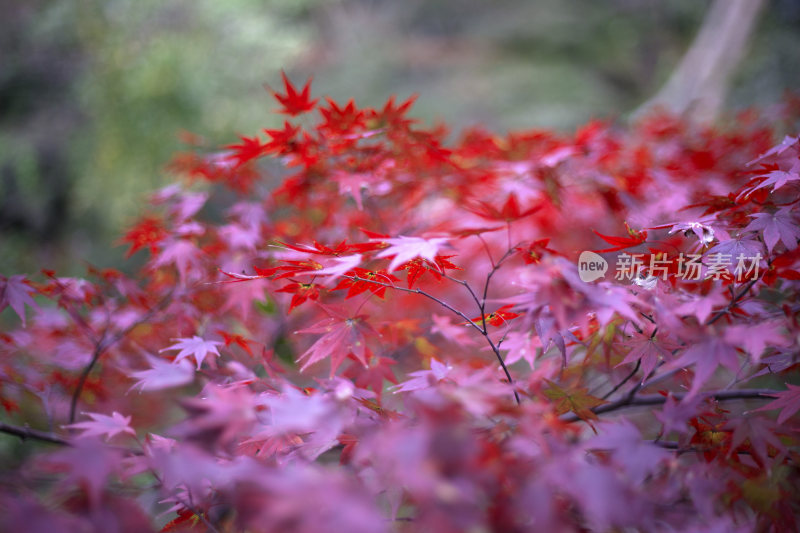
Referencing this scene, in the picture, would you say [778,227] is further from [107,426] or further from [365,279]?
Answer: [107,426]

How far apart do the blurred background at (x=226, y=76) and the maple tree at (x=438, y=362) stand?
1440 millimetres

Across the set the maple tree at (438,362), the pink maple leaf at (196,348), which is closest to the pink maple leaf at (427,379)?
the maple tree at (438,362)

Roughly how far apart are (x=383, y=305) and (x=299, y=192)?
66cm

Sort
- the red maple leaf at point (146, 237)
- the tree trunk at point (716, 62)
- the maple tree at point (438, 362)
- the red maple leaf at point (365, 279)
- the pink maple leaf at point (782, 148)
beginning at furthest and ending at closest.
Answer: the tree trunk at point (716, 62) → the red maple leaf at point (146, 237) → the pink maple leaf at point (782, 148) → the red maple leaf at point (365, 279) → the maple tree at point (438, 362)

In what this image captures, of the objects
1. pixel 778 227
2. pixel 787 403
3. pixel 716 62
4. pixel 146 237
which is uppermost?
pixel 716 62

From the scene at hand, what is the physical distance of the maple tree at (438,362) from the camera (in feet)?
1.50

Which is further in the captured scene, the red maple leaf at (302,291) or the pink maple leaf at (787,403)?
the red maple leaf at (302,291)

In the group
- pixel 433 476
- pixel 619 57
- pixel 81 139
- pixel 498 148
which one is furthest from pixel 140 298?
pixel 619 57

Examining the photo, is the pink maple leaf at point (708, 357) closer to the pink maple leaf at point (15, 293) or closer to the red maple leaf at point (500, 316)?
the red maple leaf at point (500, 316)

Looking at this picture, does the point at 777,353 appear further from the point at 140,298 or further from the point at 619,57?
the point at 619,57

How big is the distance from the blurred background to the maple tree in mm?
1440

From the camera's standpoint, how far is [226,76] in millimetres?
4016

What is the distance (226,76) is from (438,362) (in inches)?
158

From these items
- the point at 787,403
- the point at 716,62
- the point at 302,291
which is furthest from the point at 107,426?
the point at 716,62
